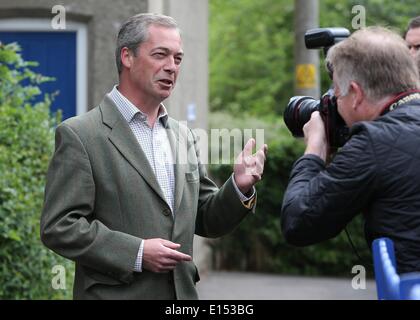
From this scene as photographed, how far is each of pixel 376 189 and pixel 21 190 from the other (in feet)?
11.9

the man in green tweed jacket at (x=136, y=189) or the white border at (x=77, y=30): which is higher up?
the white border at (x=77, y=30)

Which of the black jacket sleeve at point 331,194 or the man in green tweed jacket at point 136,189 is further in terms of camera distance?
the man in green tweed jacket at point 136,189

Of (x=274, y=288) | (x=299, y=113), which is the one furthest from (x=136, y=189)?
(x=274, y=288)

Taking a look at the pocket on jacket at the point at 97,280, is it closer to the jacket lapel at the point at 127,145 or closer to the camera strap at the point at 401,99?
the jacket lapel at the point at 127,145

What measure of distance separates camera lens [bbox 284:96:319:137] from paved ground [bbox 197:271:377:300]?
626cm

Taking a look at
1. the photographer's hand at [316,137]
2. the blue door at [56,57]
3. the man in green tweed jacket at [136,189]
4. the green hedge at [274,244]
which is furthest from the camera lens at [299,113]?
the green hedge at [274,244]

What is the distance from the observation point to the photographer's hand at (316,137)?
3.09 m

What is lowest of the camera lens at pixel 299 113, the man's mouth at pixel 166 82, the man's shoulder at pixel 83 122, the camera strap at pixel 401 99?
the camera strap at pixel 401 99

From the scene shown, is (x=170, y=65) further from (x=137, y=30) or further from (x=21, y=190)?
(x=21, y=190)

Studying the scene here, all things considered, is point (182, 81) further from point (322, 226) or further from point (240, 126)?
point (322, 226)

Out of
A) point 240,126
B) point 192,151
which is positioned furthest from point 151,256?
point 240,126

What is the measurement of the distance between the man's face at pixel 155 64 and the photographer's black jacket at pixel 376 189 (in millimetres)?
1079

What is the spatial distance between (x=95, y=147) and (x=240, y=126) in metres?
10.9

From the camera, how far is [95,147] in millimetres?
3672
